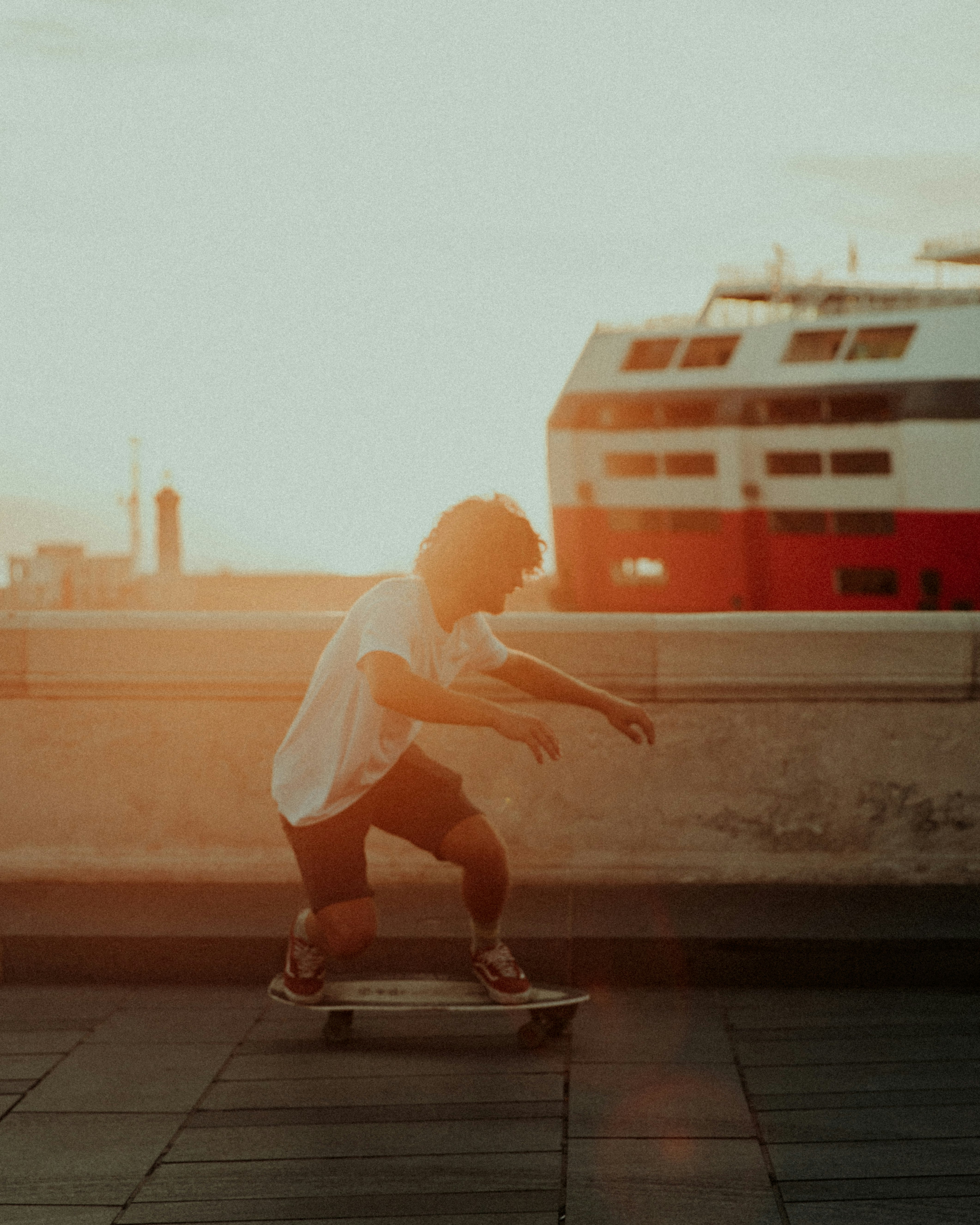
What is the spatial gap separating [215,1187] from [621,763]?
2829 millimetres

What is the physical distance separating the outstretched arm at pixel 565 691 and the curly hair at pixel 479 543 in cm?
41

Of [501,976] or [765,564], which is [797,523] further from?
[501,976]

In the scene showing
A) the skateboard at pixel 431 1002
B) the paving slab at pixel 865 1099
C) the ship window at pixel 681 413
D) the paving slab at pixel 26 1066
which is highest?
the ship window at pixel 681 413

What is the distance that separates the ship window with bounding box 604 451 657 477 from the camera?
53875 millimetres

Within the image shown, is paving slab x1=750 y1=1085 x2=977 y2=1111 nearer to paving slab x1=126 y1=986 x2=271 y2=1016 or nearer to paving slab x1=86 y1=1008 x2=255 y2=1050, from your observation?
paving slab x1=86 y1=1008 x2=255 y2=1050

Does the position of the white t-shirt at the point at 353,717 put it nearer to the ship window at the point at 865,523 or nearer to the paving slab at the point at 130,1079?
the paving slab at the point at 130,1079

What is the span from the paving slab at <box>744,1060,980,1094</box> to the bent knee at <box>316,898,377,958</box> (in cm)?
113

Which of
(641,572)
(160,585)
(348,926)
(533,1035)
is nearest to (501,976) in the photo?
(533,1035)

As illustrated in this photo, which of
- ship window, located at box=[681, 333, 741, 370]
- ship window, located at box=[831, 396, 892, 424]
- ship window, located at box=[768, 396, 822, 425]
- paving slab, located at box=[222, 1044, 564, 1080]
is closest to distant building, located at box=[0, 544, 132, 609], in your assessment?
ship window, located at box=[681, 333, 741, 370]

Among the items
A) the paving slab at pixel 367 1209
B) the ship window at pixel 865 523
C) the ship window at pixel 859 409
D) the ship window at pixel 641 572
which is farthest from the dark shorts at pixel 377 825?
the ship window at pixel 641 572

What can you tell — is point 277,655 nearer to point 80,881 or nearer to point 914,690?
point 80,881

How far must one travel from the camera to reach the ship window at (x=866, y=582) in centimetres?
4969

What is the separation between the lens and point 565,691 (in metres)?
4.54

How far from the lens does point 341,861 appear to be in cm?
431
